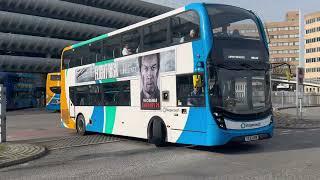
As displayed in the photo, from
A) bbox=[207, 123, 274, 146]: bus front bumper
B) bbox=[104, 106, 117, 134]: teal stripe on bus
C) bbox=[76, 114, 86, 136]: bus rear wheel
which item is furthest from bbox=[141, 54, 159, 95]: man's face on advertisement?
bbox=[76, 114, 86, 136]: bus rear wheel

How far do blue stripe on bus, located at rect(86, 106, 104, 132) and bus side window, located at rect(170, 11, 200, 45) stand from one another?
212 inches

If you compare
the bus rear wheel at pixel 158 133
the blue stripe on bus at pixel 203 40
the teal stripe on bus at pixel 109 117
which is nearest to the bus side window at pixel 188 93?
the blue stripe on bus at pixel 203 40

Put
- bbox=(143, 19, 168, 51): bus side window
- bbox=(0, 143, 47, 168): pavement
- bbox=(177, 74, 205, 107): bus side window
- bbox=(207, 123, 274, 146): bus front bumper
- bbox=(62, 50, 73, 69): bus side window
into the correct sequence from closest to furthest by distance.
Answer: bbox=(0, 143, 47, 168): pavement < bbox=(207, 123, 274, 146): bus front bumper < bbox=(177, 74, 205, 107): bus side window < bbox=(143, 19, 168, 51): bus side window < bbox=(62, 50, 73, 69): bus side window

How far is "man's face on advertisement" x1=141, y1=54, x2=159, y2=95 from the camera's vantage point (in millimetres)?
13141

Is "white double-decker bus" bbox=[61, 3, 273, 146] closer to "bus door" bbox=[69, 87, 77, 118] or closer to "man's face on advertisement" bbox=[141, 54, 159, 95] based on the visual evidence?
"man's face on advertisement" bbox=[141, 54, 159, 95]

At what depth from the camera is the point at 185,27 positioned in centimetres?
1194

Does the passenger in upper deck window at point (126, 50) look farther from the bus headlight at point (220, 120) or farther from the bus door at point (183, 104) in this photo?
the bus headlight at point (220, 120)

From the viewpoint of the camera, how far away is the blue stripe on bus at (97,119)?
54.3 ft

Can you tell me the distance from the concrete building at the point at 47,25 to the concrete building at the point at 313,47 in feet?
249

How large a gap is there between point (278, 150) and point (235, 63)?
274 centimetres

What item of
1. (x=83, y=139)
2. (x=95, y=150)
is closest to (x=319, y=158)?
(x=95, y=150)

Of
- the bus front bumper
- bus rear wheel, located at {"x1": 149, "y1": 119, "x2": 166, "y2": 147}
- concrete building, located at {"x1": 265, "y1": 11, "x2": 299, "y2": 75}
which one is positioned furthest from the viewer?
concrete building, located at {"x1": 265, "y1": 11, "x2": 299, "y2": 75}

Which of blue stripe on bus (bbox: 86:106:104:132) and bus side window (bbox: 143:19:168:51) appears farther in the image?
blue stripe on bus (bbox: 86:106:104:132)

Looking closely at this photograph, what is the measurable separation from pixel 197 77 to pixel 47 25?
47.9 m
